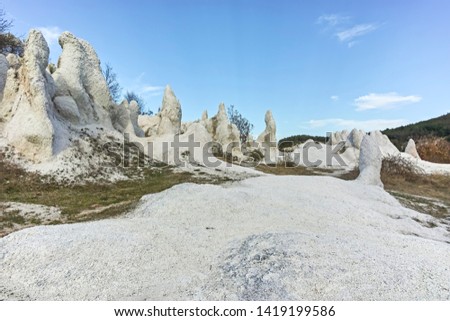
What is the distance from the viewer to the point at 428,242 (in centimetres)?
689

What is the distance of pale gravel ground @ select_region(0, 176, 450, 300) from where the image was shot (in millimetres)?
4594

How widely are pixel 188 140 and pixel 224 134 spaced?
11247 millimetres

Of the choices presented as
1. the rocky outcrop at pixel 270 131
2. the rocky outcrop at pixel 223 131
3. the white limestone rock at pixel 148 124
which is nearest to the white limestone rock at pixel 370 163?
the rocky outcrop at pixel 223 131

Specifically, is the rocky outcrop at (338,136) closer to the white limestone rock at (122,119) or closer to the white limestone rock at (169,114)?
the white limestone rock at (169,114)

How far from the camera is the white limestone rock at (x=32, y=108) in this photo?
48.1 ft

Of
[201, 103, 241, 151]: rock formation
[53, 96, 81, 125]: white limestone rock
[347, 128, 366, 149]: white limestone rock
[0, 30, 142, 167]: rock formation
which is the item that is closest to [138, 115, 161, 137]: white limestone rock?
[201, 103, 241, 151]: rock formation

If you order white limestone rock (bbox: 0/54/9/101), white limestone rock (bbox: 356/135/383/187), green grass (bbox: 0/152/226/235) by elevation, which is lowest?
green grass (bbox: 0/152/226/235)

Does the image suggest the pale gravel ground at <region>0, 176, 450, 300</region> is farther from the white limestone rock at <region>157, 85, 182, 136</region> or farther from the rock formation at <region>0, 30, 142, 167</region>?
the white limestone rock at <region>157, 85, 182, 136</region>

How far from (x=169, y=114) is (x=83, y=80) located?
19.7 ft

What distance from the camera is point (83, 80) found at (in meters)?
20.5

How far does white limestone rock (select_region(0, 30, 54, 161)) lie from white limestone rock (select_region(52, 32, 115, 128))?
2221 millimetres

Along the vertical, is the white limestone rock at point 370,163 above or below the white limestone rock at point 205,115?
below

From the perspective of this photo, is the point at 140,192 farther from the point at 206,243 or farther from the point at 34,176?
the point at 206,243

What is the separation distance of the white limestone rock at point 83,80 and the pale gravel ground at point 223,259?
1313 cm
